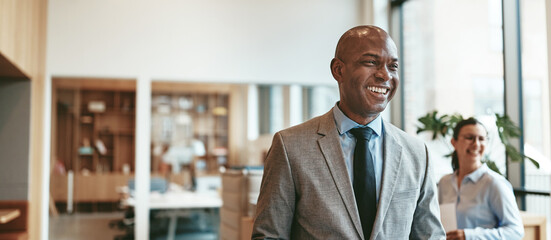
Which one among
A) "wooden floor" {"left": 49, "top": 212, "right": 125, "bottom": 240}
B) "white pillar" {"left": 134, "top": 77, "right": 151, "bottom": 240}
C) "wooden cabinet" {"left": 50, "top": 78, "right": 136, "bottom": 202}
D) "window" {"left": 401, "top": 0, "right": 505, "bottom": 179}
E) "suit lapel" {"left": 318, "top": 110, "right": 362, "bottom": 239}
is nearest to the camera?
"suit lapel" {"left": 318, "top": 110, "right": 362, "bottom": 239}

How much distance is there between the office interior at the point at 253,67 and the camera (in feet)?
15.4

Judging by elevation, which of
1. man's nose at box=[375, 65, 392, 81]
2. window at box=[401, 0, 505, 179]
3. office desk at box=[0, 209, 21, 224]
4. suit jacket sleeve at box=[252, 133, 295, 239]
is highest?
window at box=[401, 0, 505, 179]

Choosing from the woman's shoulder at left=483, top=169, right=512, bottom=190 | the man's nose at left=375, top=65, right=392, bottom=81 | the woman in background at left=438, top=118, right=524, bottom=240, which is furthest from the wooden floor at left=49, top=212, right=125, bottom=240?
the man's nose at left=375, top=65, right=392, bottom=81

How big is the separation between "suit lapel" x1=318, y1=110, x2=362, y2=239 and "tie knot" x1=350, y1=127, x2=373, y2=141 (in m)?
0.06

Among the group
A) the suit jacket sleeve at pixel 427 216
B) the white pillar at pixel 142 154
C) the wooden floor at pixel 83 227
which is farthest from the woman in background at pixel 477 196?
the wooden floor at pixel 83 227

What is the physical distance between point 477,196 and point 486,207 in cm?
8

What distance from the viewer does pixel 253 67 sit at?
6.59 meters

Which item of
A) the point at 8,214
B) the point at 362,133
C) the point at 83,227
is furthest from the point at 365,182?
the point at 83,227

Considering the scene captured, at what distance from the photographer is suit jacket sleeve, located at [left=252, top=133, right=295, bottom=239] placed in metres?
1.52

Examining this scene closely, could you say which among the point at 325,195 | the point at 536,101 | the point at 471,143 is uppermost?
the point at 536,101

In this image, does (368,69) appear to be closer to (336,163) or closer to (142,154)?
(336,163)

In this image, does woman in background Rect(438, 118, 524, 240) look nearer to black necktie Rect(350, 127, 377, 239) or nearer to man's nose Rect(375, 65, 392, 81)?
black necktie Rect(350, 127, 377, 239)

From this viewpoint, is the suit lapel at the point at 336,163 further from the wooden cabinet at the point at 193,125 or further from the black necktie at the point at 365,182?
the wooden cabinet at the point at 193,125

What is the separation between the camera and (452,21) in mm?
5723
